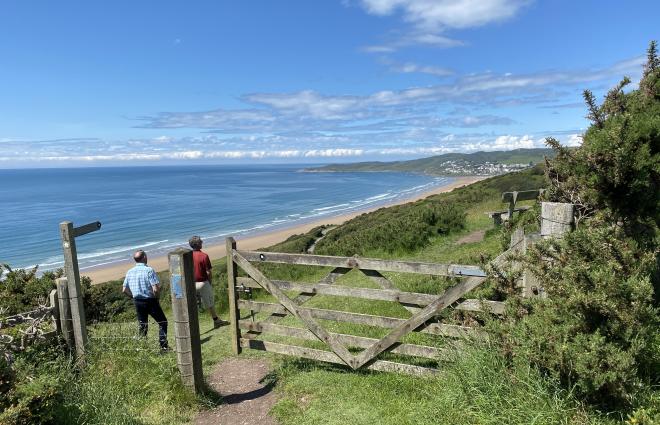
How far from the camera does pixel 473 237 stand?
14.8 metres

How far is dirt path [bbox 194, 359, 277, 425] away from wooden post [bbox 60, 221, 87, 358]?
173 centimetres

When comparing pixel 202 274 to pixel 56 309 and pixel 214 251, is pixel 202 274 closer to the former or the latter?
pixel 56 309

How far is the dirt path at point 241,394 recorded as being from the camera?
202 inches

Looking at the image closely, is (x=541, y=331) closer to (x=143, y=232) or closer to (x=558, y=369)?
(x=558, y=369)

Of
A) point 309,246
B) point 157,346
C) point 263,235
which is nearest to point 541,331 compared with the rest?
point 157,346

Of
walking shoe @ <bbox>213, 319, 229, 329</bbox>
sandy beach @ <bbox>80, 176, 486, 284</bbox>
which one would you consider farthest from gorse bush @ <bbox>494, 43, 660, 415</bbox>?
sandy beach @ <bbox>80, 176, 486, 284</bbox>

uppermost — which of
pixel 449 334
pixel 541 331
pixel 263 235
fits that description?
pixel 541 331

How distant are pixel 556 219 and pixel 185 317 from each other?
13.7 feet

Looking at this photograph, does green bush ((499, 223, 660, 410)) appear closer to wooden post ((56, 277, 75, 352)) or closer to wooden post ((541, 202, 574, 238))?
wooden post ((541, 202, 574, 238))

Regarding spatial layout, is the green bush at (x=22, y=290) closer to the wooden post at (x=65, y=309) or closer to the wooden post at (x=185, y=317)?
the wooden post at (x=65, y=309)

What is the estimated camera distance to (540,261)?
4.07 m

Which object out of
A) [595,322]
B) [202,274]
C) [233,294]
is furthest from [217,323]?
[595,322]

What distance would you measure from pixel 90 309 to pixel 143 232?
117 feet

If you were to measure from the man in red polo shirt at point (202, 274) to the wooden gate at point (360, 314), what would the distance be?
2.27m
